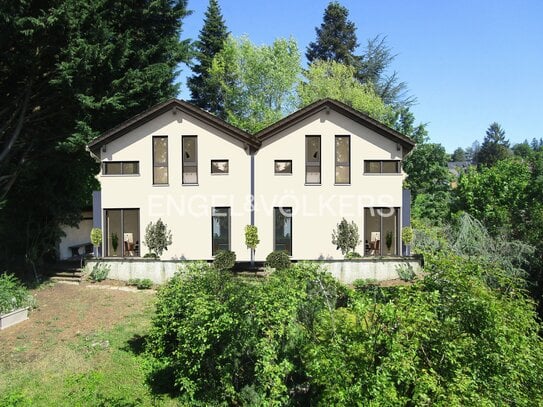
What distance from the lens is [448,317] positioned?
7469 mm

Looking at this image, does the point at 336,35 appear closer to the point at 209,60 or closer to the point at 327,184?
the point at 209,60

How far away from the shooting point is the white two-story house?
20328mm

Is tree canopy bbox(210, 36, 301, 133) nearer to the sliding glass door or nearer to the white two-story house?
the white two-story house

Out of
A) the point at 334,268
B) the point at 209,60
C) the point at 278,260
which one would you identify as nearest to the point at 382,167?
the point at 334,268

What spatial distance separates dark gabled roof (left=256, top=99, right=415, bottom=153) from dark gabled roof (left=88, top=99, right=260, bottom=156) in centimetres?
84

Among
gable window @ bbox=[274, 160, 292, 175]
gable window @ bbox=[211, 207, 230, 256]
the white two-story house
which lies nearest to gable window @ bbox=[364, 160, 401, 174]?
the white two-story house

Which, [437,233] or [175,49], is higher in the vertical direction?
[175,49]

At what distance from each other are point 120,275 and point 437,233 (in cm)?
1741

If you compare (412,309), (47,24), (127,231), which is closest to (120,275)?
(127,231)

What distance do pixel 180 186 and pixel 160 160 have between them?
66.1 inches

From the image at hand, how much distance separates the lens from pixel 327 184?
20.5 metres

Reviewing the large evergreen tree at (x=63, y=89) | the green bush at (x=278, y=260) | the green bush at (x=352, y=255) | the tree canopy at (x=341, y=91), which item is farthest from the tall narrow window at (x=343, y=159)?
the tree canopy at (x=341, y=91)

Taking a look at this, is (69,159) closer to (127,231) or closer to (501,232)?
(127,231)

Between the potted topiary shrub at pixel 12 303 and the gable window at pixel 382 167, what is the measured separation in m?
15.9
